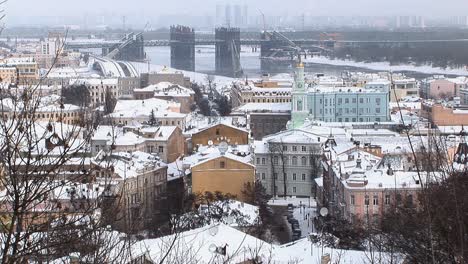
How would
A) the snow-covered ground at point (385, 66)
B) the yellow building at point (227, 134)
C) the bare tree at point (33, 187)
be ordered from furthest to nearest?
the snow-covered ground at point (385, 66) < the yellow building at point (227, 134) < the bare tree at point (33, 187)

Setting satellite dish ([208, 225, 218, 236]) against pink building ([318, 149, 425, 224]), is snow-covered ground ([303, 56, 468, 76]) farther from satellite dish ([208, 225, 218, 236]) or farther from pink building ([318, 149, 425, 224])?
satellite dish ([208, 225, 218, 236])

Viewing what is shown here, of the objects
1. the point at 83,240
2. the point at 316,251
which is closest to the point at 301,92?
the point at 316,251

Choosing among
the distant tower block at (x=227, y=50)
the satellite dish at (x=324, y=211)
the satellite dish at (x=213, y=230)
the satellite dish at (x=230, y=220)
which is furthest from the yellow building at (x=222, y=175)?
the distant tower block at (x=227, y=50)

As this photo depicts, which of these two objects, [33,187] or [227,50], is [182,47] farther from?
[33,187]

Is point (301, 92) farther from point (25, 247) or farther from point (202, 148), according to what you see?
point (25, 247)

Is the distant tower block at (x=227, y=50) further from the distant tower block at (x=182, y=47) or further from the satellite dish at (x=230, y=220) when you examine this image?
the satellite dish at (x=230, y=220)

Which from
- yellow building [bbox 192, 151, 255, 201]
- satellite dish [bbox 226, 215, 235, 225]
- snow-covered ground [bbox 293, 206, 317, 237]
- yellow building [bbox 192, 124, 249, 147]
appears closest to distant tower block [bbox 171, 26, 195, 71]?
yellow building [bbox 192, 124, 249, 147]
